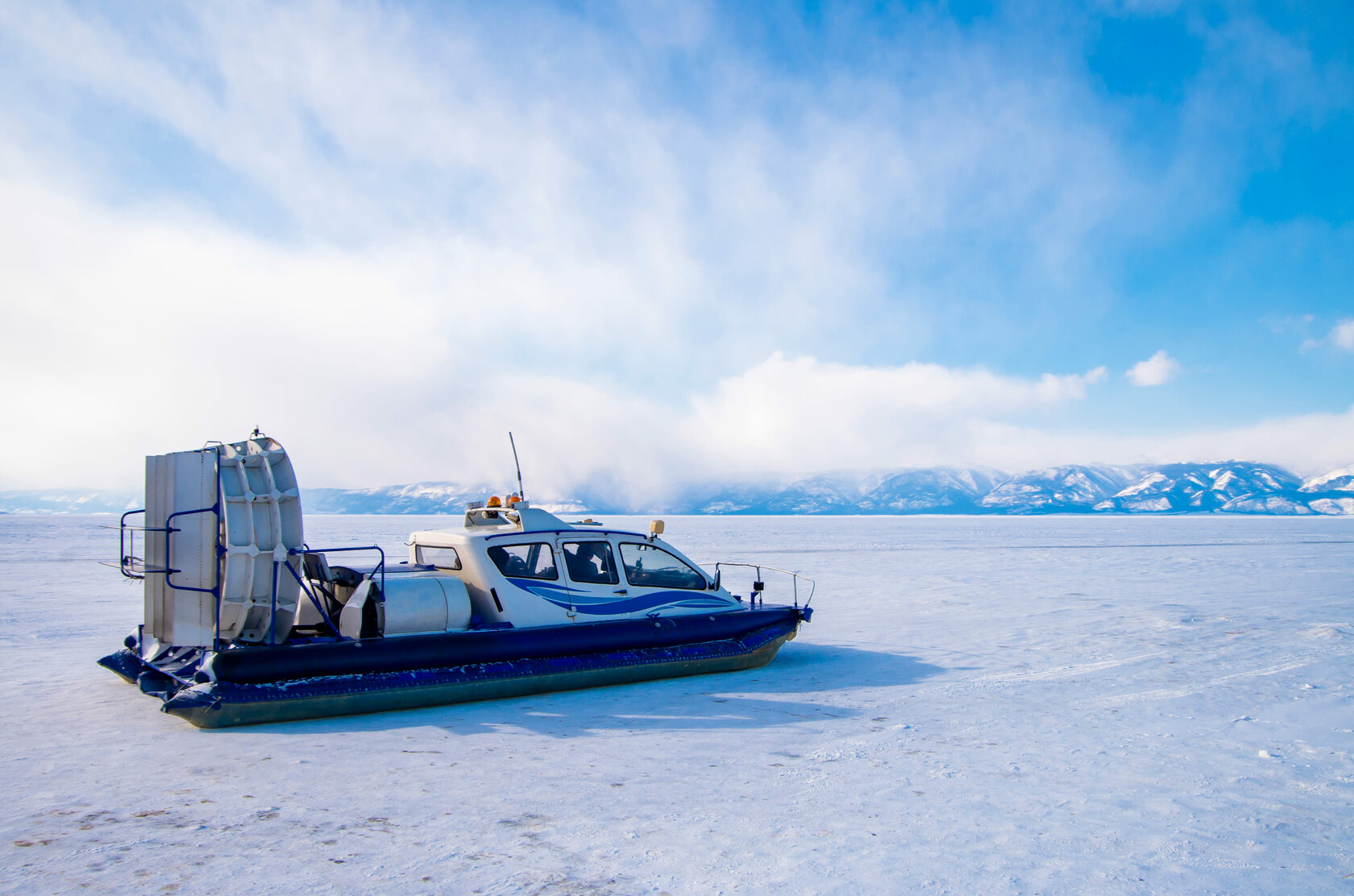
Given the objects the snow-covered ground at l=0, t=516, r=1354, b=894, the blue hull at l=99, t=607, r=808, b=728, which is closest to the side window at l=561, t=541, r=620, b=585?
the blue hull at l=99, t=607, r=808, b=728

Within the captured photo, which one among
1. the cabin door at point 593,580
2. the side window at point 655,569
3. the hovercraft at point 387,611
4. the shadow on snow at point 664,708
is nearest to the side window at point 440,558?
the hovercraft at point 387,611

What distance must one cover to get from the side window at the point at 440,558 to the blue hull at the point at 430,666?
1084mm

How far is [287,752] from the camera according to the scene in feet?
19.3

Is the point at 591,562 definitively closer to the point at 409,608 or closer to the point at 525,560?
the point at 525,560

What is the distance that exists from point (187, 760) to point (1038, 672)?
8055mm

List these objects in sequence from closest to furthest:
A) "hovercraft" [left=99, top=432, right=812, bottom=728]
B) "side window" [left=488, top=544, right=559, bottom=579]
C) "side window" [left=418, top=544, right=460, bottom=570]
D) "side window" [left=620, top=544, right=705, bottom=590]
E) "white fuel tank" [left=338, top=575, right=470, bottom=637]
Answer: "hovercraft" [left=99, top=432, right=812, bottom=728]
"white fuel tank" [left=338, top=575, right=470, bottom=637]
"side window" [left=488, top=544, right=559, bottom=579]
"side window" [left=418, top=544, right=460, bottom=570]
"side window" [left=620, top=544, right=705, bottom=590]

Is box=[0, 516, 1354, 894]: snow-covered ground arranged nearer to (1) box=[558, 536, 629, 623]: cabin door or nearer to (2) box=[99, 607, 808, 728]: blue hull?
(2) box=[99, 607, 808, 728]: blue hull

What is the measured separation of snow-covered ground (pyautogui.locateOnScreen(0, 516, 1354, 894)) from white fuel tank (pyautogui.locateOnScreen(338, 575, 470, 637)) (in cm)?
79

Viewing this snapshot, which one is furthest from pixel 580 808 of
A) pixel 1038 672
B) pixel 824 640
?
pixel 824 640

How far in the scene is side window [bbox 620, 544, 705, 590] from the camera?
28.9ft

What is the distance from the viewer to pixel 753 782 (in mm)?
5262

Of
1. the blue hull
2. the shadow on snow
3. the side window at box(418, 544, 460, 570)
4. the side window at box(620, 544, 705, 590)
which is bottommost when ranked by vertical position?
the shadow on snow

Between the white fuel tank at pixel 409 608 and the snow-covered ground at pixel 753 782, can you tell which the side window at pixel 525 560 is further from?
the snow-covered ground at pixel 753 782

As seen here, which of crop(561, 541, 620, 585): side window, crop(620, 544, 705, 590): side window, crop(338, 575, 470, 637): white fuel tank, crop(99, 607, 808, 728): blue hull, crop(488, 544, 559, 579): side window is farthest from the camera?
crop(620, 544, 705, 590): side window
